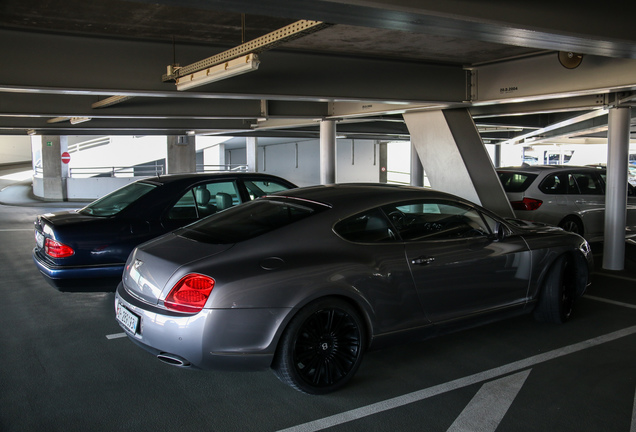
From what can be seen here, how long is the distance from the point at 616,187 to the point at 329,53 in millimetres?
4649

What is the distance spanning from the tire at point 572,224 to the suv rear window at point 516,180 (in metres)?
0.88

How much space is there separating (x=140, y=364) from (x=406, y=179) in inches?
→ 1351

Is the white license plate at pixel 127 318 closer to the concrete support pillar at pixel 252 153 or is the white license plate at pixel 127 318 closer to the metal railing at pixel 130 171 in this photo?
the metal railing at pixel 130 171

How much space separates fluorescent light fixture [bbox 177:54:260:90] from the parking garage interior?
36 millimetres

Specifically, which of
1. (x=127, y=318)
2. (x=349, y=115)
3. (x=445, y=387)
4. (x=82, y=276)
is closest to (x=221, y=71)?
(x=82, y=276)

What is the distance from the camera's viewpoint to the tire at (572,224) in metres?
9.39

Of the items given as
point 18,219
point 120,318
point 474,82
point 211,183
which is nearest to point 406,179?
point 18,219

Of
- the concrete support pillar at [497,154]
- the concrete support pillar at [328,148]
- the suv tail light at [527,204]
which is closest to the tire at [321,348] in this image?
the suv tail light at [527,204]

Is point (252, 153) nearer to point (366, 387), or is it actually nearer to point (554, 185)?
point (554, 185)

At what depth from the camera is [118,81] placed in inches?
262

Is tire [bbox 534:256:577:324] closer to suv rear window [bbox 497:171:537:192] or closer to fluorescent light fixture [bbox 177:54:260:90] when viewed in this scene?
fluorescent light fixture [bbox 177:54:260:90]

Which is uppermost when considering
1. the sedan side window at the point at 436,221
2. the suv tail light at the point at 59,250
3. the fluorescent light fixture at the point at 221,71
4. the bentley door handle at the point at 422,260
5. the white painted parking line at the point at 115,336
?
the fluorescent light fixture at the point at 221,71

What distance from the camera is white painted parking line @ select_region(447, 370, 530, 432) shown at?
3.37 meters

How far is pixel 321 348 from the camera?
3779 millimetres
